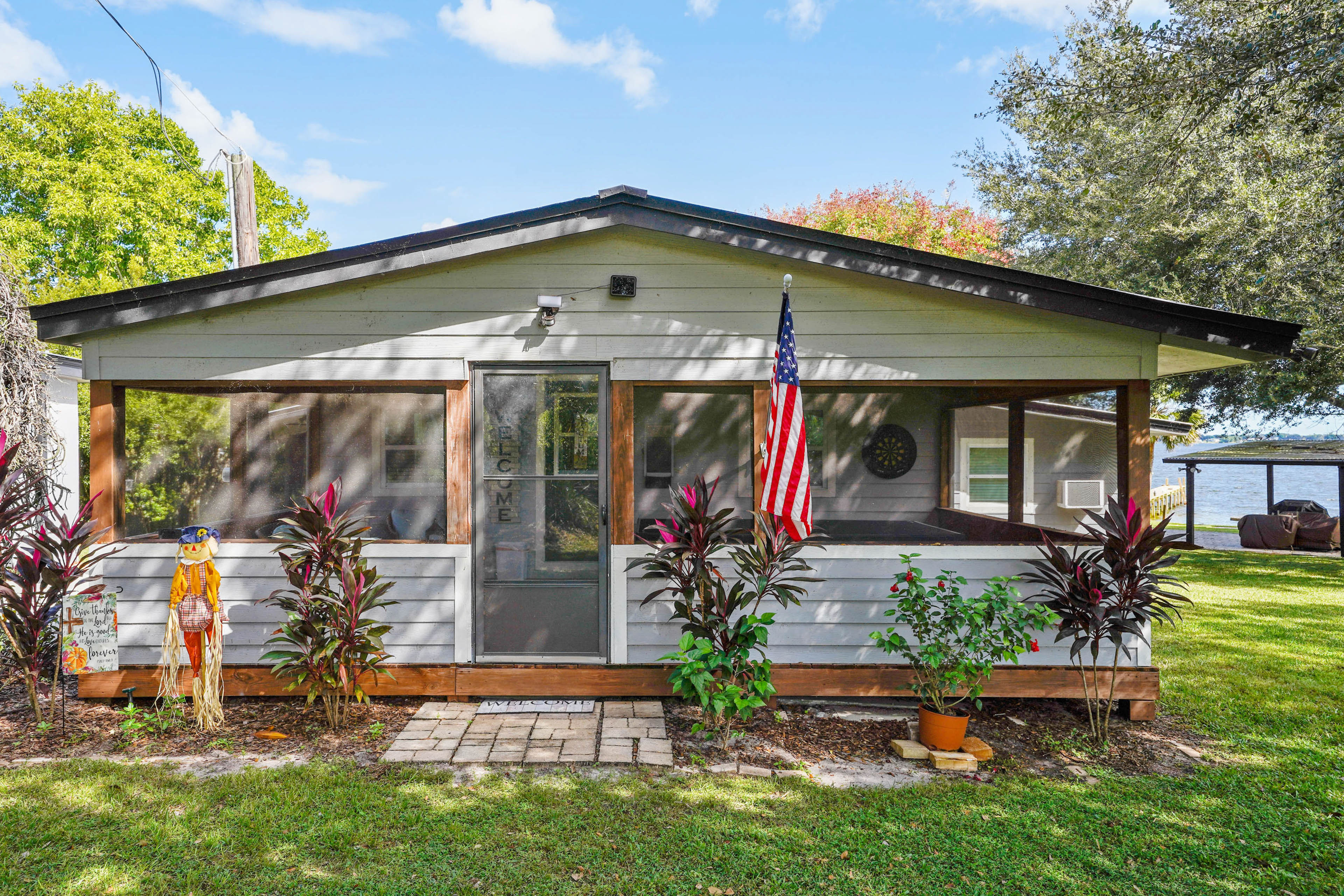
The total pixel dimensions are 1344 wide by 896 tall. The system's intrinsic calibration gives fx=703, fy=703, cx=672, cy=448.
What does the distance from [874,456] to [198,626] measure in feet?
20.0

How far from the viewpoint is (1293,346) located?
4066 millimetres

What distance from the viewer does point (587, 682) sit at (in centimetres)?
429

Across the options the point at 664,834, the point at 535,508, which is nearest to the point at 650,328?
the point at 535,508

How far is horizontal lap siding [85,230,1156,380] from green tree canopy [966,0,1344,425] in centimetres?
361

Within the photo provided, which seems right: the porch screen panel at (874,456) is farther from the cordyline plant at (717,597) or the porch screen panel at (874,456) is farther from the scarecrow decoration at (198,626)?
the scarecrow decoration at (198,626)

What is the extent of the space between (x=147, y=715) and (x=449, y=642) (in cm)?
163

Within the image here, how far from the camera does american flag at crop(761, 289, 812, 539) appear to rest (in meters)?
3.76

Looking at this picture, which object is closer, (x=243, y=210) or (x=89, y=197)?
(x=243, y=210)

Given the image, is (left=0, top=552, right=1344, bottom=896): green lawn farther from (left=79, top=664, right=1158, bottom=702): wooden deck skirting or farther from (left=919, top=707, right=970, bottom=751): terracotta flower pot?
(left=79, top=664, right=1158, bottom=702): wooden deck skirting

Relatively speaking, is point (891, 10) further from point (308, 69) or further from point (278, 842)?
point (278, 842)

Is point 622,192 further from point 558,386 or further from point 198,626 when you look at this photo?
point 198,626

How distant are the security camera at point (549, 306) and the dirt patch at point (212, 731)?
8.07 feet

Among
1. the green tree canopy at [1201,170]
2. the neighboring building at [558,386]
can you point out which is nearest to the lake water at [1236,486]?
the green tree canopy at [1201,170]

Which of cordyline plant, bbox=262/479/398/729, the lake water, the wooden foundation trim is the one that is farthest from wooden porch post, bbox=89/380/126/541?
the lake water
